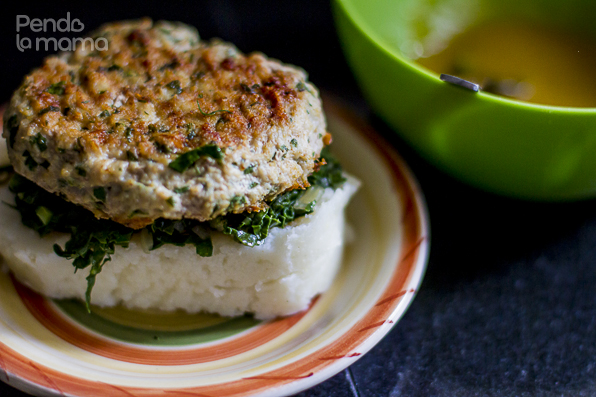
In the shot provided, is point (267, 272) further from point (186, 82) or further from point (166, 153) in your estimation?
point (186, 82)

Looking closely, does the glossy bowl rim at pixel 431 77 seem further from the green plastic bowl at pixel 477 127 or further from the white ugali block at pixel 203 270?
the white ugali block at pixel 203 270

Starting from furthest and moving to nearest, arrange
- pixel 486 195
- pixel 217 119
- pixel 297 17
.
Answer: pixel 297 17
pixel 486 195
pixel 217 119

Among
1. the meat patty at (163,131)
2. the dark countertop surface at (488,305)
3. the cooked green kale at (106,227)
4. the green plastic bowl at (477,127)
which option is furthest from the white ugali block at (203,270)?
the green plastic bowl at (477,127)

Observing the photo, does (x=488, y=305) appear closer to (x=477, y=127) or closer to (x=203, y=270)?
(x=477, y=127)

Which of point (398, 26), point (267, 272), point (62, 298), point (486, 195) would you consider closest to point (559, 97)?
point (486, 195)

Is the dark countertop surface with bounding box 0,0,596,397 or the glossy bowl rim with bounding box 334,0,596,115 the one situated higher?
the glossy bowl rim with bounding box 334,0,596,115

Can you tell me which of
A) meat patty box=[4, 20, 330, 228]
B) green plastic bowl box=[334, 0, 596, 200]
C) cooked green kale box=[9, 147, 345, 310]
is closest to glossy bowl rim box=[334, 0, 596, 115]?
green plastic bowl box=[334, 0, 596, 200]

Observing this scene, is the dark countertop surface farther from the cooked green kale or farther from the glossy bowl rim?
the glossy bowl rim
